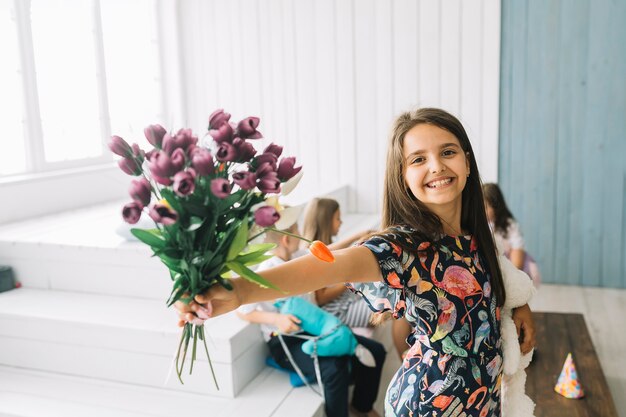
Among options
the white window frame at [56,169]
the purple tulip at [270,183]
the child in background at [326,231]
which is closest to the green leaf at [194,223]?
the purple tulip at [270,183]

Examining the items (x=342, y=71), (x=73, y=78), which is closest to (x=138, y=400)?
(x=73, y=78)

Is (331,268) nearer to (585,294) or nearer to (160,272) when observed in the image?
(160,272)

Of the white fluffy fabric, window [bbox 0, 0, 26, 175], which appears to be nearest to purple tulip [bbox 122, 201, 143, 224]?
the white fluffy fabric

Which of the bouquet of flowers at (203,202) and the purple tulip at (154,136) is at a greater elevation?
the purple tulip at (154,136)

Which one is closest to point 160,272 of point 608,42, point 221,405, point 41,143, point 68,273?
point 68,273

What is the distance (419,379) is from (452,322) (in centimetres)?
15

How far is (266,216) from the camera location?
919mm

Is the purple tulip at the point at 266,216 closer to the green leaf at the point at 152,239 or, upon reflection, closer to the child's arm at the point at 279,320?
the green leaf at the point at 152,239

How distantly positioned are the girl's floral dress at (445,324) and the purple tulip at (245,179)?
14.2 inches

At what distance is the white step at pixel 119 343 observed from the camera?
7.52 ft

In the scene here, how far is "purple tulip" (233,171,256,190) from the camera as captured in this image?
36.2 inches

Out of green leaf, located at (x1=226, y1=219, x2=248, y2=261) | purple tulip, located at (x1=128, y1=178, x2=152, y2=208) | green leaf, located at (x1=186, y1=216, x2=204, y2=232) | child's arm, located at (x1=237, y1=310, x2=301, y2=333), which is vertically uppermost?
purple tulip, located at (x1=128, y1=178, x2=152, y2=208)

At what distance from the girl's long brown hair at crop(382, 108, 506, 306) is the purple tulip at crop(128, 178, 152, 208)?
1.85 ft

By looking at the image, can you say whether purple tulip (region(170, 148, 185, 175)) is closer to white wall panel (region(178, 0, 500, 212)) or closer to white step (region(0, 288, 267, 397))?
white step (region(0, 288, 267, 397))
